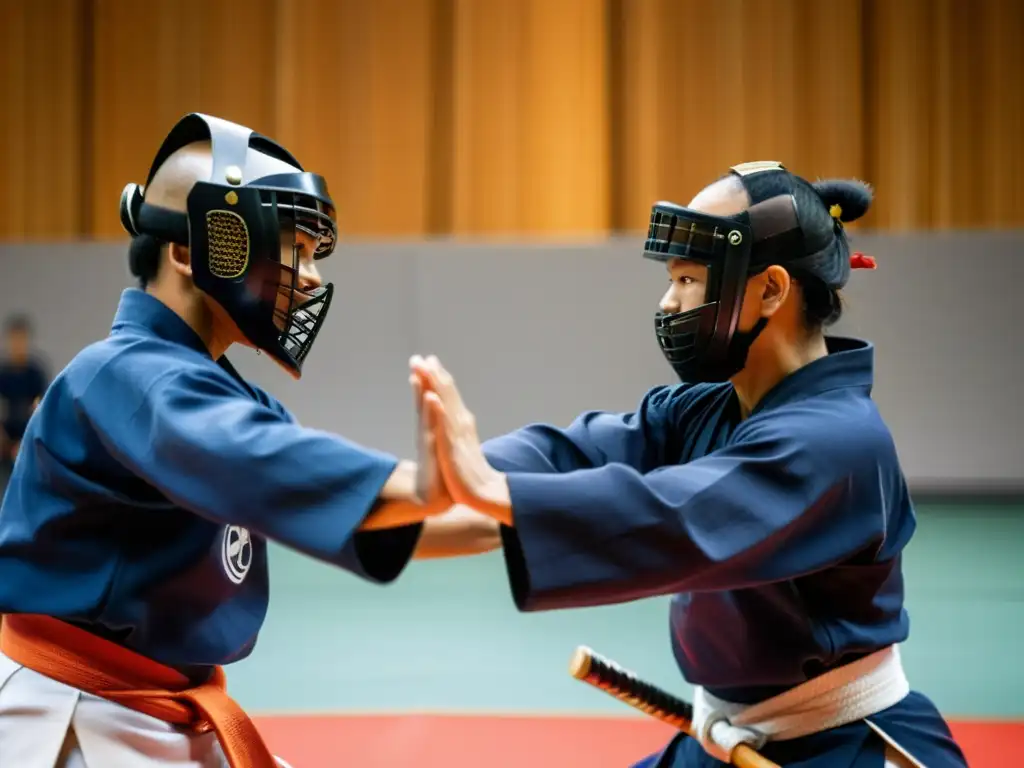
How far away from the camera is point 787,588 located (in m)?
1.60

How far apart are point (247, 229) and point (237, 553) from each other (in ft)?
1.62

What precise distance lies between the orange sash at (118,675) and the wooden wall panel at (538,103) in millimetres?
6639

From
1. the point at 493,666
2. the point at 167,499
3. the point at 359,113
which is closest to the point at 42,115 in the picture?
the point at 359,113

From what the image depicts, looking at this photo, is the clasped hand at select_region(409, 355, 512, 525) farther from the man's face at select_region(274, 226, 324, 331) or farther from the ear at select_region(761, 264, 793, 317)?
the ear at select_region(761, 264, 793, 317)

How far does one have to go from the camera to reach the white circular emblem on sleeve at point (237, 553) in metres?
1.56

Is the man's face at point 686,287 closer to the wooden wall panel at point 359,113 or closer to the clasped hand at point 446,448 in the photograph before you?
the clasped hand at point 446,448

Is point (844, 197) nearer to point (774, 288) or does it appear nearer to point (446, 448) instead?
point (774, 288)

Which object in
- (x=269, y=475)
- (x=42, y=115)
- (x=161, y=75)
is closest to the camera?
(x=269, y=475)

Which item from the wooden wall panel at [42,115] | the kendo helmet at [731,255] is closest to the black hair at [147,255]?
the kendo helmet at [731,255]

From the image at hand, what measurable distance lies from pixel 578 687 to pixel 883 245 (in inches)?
184

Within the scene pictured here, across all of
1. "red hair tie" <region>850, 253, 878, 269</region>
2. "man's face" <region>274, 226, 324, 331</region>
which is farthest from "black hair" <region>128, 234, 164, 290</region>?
"red hair tie" <region>850, 253, 878, 269</region>

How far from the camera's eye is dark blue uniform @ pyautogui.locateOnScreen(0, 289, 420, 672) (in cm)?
129

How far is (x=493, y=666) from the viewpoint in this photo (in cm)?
409

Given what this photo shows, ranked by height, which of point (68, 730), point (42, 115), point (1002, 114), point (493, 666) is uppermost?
point (42, 115)
